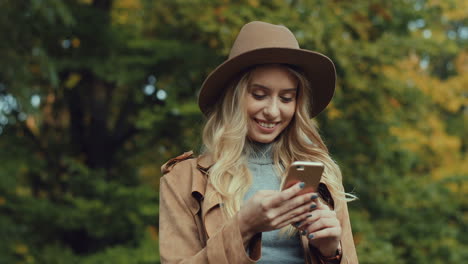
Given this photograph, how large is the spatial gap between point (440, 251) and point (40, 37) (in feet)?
18.7

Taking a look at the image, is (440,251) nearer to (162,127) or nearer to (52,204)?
(162,127)

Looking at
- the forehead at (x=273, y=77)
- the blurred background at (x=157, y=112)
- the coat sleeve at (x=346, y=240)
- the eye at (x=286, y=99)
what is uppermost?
the blurred background at (x=157, y=112)

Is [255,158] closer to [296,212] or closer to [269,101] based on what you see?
[269,101]

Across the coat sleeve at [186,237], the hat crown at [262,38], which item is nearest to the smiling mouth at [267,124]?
the hat crown at [262,38]

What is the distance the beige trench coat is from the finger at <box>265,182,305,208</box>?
17 cm

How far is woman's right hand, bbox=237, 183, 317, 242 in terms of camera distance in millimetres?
1701

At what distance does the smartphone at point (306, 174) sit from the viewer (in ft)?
5.54

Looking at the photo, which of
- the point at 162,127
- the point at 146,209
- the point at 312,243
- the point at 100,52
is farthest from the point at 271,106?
the point at 100,52

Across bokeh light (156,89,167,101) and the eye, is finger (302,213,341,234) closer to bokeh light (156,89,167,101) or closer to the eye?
the eye

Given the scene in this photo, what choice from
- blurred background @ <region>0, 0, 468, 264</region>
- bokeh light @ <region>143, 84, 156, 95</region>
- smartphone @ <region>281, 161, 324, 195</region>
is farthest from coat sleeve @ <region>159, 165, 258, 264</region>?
bokeh light @ <region>143, 84, 156, 95</region>

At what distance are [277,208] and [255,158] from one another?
539 millimetres

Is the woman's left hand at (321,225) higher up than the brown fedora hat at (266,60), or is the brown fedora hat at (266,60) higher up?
the brown fedora hat at (266,60)

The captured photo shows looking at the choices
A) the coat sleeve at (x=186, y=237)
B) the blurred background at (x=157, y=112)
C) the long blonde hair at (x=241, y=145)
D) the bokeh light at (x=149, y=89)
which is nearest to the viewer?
the coat sleeve at (x=186, y=237)

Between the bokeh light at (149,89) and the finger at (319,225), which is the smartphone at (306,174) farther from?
the bokeh light at (149,89)
